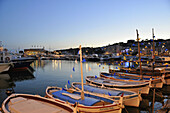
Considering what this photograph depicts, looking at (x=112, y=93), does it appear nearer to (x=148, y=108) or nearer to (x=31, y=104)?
(x=148, y=108)

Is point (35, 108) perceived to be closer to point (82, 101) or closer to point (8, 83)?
point (82, 101)

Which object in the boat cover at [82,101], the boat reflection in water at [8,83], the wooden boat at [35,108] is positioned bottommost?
the boat reflection in water at [8,83]

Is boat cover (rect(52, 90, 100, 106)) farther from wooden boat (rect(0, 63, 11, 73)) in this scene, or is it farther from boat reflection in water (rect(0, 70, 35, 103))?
wooden boat (rect(0, 63, 11, 73))

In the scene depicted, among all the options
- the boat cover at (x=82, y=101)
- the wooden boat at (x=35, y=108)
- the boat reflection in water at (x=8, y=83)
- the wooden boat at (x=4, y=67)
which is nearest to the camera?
the wooden boat at (x=35, y=108)

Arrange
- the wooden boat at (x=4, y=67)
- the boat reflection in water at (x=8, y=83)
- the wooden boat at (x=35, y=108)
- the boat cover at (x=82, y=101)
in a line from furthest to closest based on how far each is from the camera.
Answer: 1. the wooden boat at (x=4, y=67)
2. the boat reflection in water at (x=8, y=83)
3. the boat cover at (x=82, y=101)
4. the wooden boat at (x=35, y=108)

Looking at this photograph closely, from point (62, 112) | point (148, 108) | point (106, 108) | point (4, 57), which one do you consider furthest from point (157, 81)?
point (4, 57)

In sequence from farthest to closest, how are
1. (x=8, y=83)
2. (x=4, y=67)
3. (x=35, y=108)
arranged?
1. (x=4, y=67)
2. (x=8, y=83)
3. (x=35, y=108)

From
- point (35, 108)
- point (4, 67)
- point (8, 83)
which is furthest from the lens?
point (4, 67)

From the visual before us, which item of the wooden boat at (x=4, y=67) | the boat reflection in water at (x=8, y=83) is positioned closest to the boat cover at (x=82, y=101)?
the boat reflection in water at (x=8, y=83)

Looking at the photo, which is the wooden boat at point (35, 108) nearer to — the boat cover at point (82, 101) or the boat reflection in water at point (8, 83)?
the boat cover at point (82, 101)

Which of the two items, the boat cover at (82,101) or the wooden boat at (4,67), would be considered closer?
the boat cover at (82,101)

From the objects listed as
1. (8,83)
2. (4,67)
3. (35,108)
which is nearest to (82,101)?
(35,108)

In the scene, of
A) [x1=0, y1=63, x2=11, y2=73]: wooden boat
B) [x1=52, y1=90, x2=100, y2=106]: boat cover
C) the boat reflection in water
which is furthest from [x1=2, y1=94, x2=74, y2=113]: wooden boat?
[x1=0, y1=63, x2=11, y2=73]: wooden boat

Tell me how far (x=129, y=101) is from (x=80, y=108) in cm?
660
